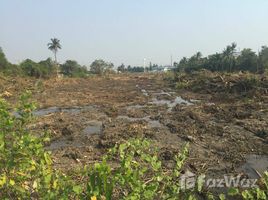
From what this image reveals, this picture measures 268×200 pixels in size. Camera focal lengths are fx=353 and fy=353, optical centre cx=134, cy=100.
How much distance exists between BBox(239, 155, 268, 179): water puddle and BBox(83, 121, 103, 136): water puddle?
4.70 meters

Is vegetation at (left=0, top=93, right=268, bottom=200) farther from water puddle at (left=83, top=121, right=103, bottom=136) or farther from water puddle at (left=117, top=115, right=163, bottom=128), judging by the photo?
water puddle at (left=117, top=115, right=163, bottom=128)

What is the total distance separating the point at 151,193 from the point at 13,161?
4.32ft

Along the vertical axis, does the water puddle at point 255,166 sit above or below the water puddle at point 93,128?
above

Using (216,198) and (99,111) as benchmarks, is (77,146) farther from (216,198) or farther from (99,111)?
(99,111)

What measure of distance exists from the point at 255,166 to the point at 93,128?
5.67m

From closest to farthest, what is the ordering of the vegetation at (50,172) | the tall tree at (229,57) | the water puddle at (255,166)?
the vegetation at (50,172)
the water puddle at (255,166)
the tall tree at (229,57)

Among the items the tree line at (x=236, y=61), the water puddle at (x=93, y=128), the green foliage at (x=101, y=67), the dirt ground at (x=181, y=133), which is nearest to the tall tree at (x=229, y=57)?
the tree line at (x=236, y=61)

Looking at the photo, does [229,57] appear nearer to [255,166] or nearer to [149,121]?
[149,121]

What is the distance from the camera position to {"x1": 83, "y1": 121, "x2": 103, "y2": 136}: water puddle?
410 inches

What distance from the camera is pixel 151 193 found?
9.13ft

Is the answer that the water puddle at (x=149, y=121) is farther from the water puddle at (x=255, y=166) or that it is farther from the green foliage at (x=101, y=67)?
the green foliage at (x=101, y=67)

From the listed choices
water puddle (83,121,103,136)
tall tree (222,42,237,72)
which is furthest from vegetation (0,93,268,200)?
tall tree (222,42,237,72)

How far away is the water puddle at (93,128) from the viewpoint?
10.4 meters

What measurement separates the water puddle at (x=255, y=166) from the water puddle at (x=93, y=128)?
4701 millimetres
